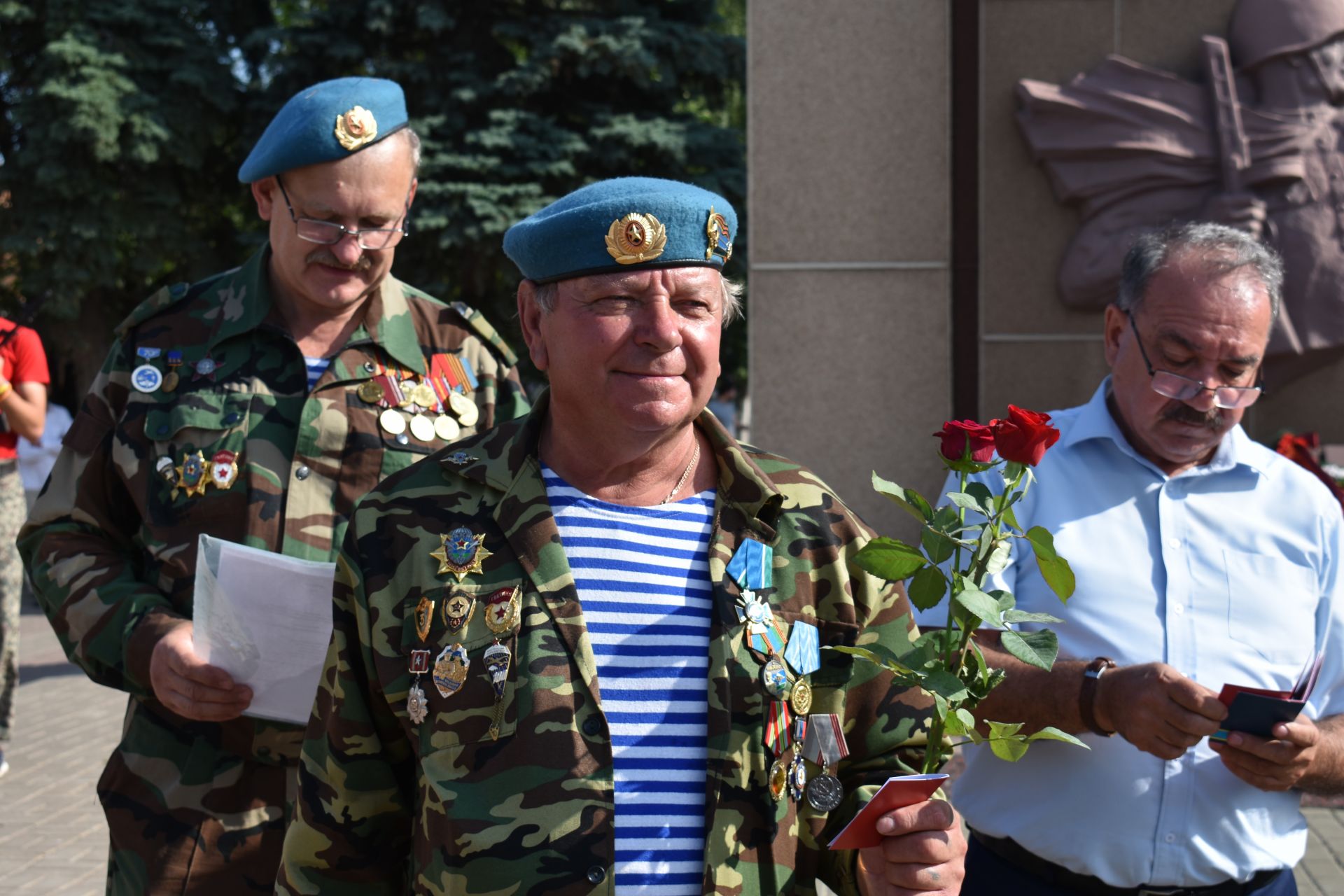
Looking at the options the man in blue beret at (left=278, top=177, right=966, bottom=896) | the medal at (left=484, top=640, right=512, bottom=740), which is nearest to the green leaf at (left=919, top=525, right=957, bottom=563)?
the man in blue beret at (left=278, top=177, right=966, bottom=896)

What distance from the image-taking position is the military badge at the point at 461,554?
1.93 metres

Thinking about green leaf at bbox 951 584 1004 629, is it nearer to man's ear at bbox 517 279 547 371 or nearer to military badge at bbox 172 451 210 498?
man's ear at bbox 517 279 547 371

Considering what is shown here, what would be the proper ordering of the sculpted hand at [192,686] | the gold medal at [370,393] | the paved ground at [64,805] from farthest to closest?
the paved ground at [64,805]
the gold medal at [370,393]
the sculpted hand at [192,686]

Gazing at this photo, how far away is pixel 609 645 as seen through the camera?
1.89 m

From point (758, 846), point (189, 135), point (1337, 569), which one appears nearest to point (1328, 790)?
point (1337, 569)

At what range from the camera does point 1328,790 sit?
8.55ft

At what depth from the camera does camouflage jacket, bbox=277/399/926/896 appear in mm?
1814

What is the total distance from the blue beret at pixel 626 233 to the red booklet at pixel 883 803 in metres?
0.79

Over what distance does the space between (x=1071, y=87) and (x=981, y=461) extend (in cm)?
729

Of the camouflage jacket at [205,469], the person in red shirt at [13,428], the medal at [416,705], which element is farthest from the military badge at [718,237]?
the person in red shirt at [13,428]

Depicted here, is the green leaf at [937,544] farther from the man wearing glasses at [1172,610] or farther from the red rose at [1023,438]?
the man wearing glasses at [1172,610]

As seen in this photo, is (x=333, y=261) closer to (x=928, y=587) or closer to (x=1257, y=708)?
(x=928, y=587)

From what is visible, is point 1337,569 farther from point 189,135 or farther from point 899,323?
point 189,135

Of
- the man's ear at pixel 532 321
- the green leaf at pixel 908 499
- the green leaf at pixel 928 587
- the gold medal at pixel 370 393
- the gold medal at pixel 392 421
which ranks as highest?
the man's ear at pixel 532 321
